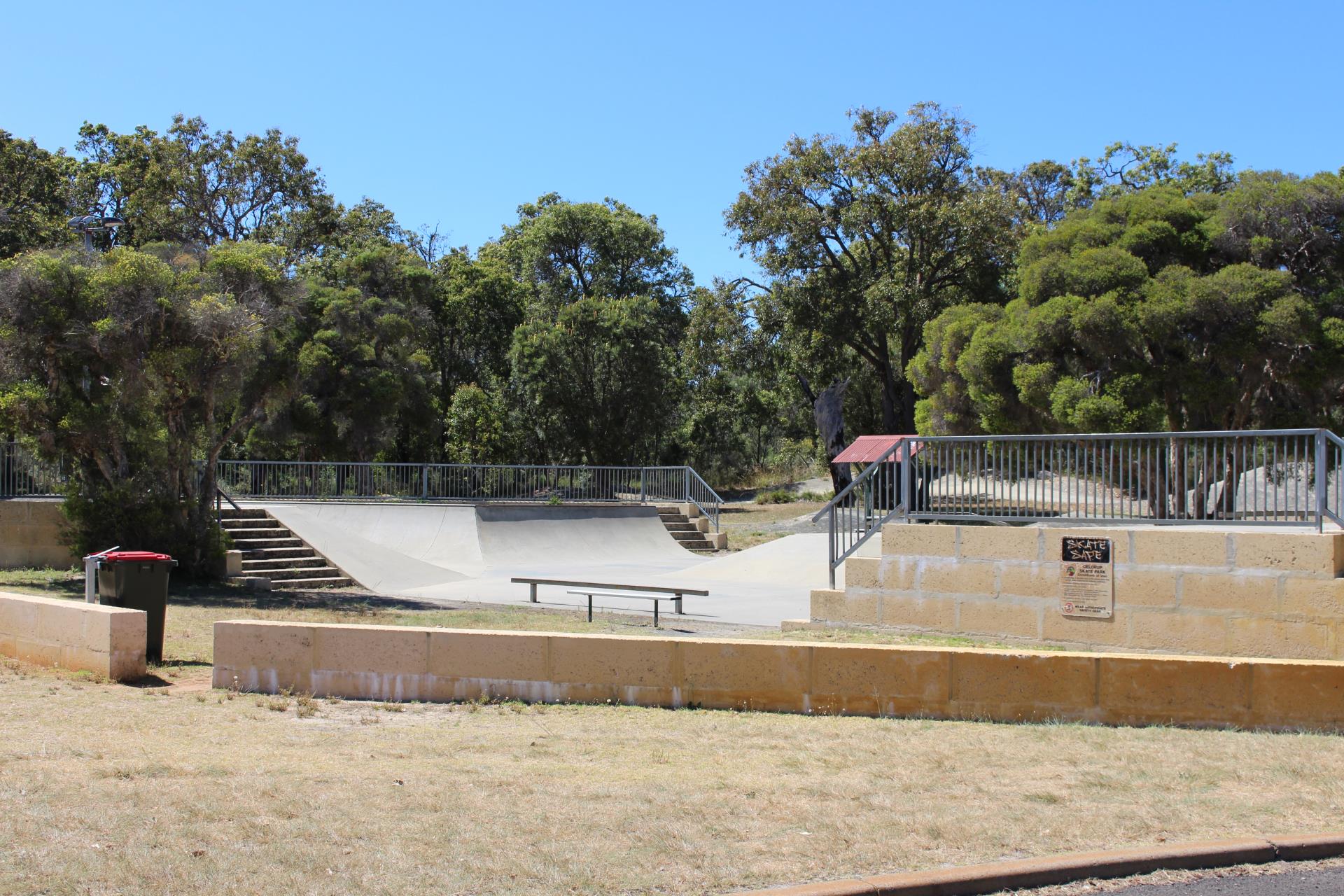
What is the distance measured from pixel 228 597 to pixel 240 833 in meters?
12.2

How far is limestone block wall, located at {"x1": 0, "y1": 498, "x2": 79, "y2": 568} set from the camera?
720 inches

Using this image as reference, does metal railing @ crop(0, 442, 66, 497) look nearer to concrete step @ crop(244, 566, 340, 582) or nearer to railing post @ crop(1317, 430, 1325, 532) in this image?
concrete step @ crop(244, 566, 340, 582)

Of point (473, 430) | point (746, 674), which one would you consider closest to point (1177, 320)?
point (746, 674)

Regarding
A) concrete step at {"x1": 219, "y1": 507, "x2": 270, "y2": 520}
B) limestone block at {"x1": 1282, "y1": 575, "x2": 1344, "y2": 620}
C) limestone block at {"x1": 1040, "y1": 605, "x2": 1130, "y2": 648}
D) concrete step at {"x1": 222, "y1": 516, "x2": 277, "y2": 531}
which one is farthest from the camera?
concrete step at {"x1": 219, "y1": 507, "x2": 270, "y2": 520}

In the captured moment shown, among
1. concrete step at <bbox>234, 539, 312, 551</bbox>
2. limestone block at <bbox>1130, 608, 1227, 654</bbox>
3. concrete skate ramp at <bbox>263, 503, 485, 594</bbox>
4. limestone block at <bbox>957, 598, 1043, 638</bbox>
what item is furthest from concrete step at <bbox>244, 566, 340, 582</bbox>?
limestone block at <bbox>1130, 608, 1227, 654</bbox>

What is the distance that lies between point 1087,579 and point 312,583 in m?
12.9

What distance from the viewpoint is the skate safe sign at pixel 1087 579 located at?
1133 centimetres

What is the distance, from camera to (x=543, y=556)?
2433 cm

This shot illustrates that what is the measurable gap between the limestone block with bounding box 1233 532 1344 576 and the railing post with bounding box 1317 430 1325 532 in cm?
21

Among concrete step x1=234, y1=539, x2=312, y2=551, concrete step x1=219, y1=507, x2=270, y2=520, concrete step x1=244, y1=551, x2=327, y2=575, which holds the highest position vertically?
concrete step x1=219, y1=507, x2=270, y2=520

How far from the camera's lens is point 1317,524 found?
1041cm

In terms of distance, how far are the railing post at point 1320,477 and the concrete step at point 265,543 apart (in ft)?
53.6

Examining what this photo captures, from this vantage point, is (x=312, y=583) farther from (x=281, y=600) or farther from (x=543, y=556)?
(x=543, y=556)

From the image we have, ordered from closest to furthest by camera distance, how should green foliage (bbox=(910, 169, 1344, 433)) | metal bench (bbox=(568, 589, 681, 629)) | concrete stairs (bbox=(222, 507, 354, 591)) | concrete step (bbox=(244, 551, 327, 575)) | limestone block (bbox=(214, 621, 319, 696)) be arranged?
limestone block (bbox=(214, 621, 319, 696)) < metal bench (bbox=(568, 589, 681, 629)) < concrete stairs (bbox=(222, 507, 354, 591)) < concrete step (bbox=(244, 551, 327, 575)) < green foliage (bbox=(910, 169, 1344, 433))
